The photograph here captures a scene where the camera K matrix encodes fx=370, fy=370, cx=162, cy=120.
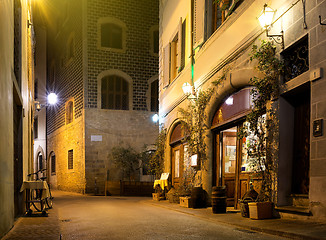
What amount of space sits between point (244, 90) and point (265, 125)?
1745 millimetres

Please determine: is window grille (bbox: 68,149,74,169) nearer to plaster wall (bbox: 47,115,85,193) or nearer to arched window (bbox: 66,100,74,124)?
plaster wall (bbox: 47,115,85,193)

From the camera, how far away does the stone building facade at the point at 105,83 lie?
21625mm

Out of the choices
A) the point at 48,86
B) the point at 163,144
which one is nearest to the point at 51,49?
the point at 48,86

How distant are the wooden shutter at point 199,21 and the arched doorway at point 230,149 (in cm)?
249

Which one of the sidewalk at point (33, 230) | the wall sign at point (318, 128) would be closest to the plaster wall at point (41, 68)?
the sidewalk at point (33, 230)

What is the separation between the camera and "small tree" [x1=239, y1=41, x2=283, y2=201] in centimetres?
729

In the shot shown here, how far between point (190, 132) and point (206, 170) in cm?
173

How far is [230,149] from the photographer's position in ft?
35.8

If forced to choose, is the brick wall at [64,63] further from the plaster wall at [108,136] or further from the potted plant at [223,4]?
the potted plant at [223,4]

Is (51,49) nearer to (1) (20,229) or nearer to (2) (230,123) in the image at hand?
(2) (230,123)

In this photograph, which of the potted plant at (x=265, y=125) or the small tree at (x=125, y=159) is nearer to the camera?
the potted plant at (x=265, y=125)

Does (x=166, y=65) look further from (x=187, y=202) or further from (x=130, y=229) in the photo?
(x=130, y=229)

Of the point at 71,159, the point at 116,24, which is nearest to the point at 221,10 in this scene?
the point at 116,24

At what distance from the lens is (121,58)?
22797 mm
